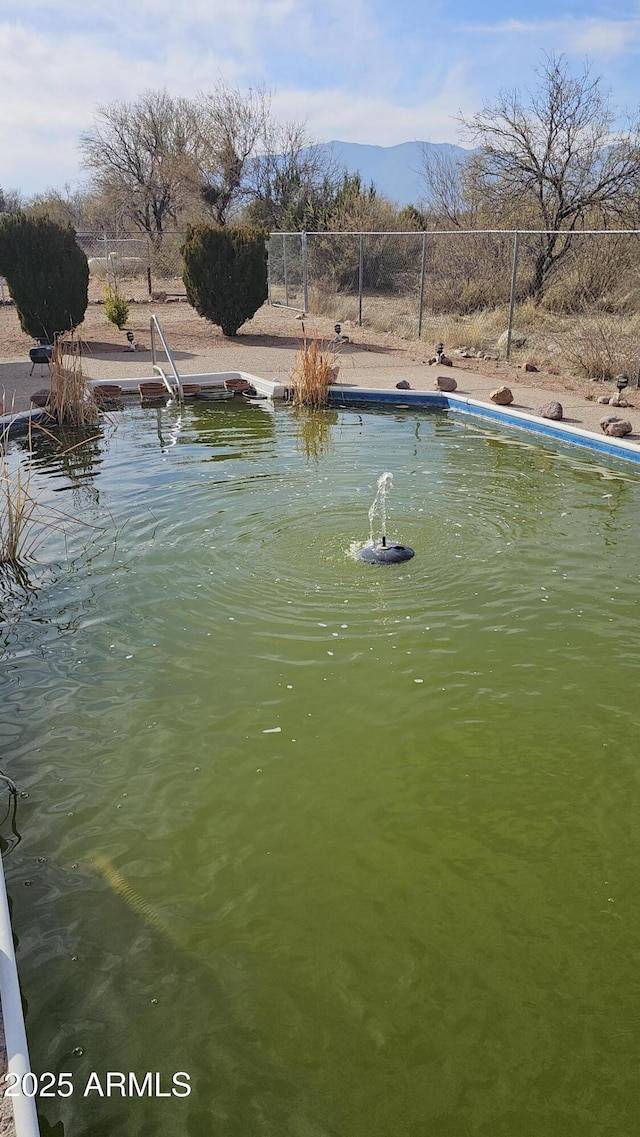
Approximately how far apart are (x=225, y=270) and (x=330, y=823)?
41.8 ft

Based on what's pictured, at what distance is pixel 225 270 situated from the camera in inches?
555

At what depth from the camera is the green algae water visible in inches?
84.8

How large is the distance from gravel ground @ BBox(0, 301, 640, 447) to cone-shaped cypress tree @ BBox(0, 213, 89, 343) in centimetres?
70

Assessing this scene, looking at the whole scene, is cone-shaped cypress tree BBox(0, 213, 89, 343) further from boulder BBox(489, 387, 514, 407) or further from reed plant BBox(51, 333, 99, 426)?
boulder BBox(489, 387, 514, 407)

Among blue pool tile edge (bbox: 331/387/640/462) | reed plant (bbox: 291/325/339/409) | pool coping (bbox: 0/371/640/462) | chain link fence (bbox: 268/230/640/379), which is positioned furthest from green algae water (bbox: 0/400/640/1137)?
chain link fence (bbox: 268/230/640/379)

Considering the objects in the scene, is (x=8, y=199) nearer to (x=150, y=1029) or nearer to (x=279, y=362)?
(x=279, y=362)

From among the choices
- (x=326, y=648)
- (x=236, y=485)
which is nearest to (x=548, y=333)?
(x=236, y=485)

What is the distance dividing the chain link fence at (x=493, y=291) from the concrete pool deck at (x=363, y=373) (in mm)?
1039

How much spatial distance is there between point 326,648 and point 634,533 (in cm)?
275

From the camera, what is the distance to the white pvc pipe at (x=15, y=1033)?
1.76 meters

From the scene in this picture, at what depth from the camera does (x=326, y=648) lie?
4199mm

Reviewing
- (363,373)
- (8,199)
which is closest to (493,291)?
(363,373)

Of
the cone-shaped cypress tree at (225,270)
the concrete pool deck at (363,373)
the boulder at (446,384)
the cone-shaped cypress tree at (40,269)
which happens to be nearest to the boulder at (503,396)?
the concrete pool deck at (363,373)

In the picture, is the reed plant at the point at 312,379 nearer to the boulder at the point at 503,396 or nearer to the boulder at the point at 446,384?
the boulder at the point at 446,384
